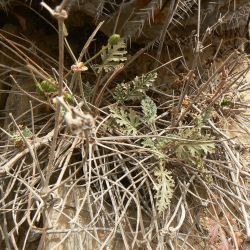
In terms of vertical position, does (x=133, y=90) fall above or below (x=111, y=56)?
below

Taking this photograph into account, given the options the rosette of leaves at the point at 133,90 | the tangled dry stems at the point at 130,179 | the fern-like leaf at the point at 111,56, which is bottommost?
the tangled dry stems at the point at 130,179

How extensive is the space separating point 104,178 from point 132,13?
54cm

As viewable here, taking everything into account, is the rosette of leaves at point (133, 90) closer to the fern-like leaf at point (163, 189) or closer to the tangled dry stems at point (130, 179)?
the tangled dry stems at point (130, 179)

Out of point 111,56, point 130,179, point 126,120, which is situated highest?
point 111,56

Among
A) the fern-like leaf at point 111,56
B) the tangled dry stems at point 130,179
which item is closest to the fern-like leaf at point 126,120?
the tangled dry stems at point 130,179

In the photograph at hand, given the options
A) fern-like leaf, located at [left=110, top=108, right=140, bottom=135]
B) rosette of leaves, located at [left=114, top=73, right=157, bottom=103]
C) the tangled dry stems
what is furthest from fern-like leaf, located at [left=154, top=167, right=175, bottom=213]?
rosette of leaves, located at [left=114, top=73, right=157, bottom=103]

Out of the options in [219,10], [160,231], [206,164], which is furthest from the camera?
[219,10]

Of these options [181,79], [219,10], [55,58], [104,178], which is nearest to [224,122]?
[181,79]

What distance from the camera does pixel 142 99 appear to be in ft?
4.95

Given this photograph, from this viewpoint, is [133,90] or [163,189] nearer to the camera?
[163,189]

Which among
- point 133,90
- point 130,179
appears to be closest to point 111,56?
point 133,90

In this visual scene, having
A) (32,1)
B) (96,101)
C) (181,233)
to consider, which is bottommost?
(181,233)

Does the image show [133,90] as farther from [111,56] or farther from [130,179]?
[130,179]

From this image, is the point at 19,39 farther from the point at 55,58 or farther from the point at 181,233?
the point at 181,233
